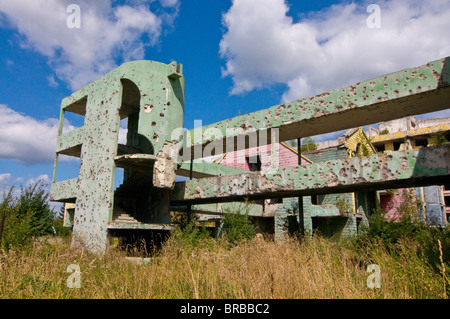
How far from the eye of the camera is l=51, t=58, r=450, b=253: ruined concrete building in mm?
7285

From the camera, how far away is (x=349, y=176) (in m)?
7.80

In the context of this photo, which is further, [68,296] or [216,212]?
[216,212]

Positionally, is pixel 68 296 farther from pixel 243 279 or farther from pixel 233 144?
pixel 233 144

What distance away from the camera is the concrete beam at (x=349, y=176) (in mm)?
6828

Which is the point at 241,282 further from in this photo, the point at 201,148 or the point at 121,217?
the point at 121,217

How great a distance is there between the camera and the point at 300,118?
862 cm

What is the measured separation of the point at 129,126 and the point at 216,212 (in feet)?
23.1

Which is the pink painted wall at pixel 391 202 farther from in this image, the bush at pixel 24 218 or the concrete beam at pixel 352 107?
the bush at pixel 24 218

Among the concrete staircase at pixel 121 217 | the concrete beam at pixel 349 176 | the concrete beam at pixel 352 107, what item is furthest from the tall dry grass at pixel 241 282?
the concrete staircase at pixel 121 217

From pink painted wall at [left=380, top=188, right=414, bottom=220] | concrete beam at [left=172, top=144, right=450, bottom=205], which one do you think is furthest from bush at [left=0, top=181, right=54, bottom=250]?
pink painted wall at [left=380, top=188, right=414, bottom=220]

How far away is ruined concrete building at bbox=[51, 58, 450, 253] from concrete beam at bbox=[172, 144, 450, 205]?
0.9 inches

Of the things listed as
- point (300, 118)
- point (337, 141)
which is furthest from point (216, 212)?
point (300, 118)

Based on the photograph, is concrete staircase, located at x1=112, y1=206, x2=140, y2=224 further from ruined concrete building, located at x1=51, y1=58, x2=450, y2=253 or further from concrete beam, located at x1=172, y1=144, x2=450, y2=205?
concrete beam, located at x1=172, y1=144, x2=450, y2=205

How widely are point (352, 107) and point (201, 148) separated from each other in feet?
17.5
